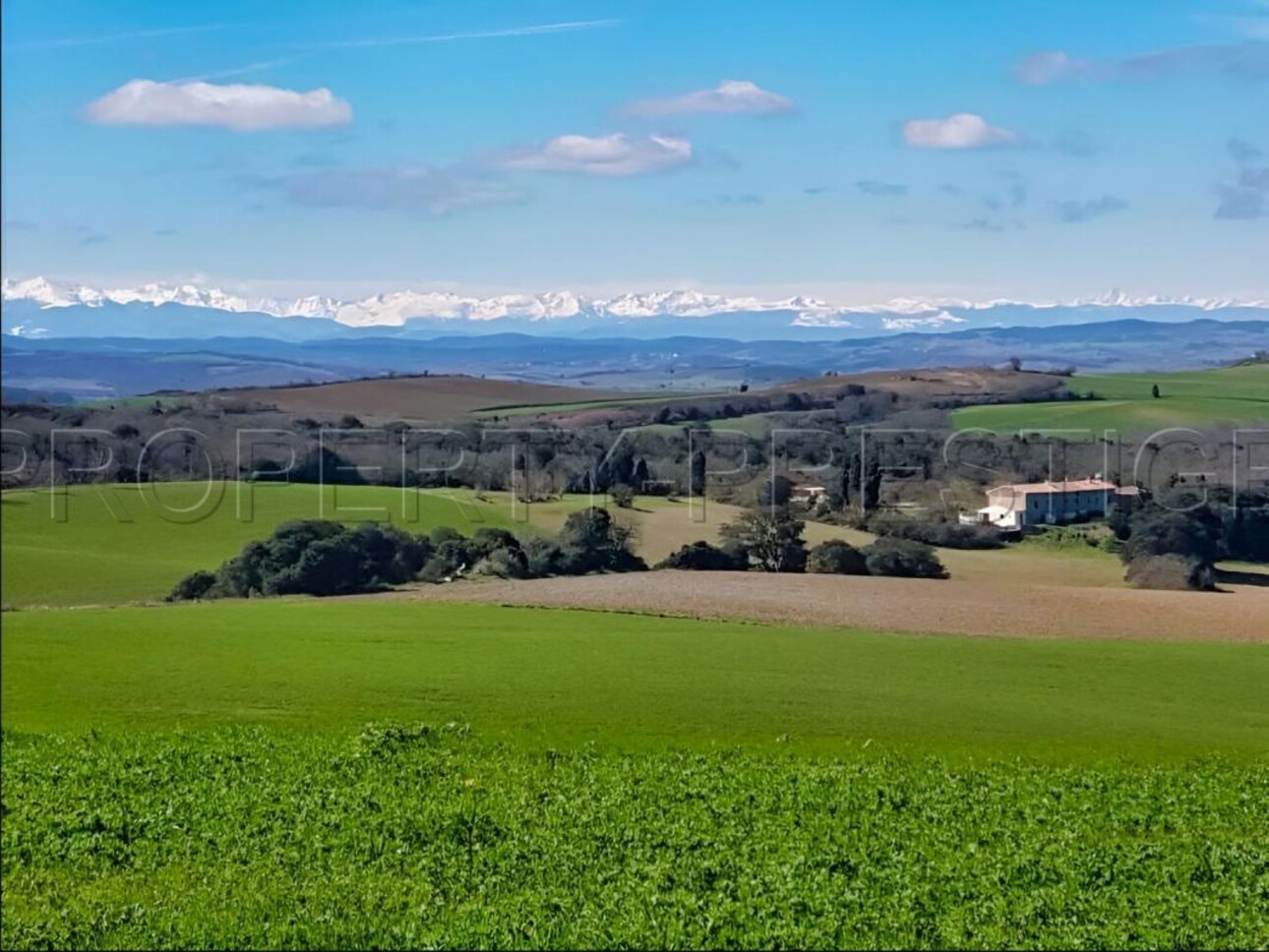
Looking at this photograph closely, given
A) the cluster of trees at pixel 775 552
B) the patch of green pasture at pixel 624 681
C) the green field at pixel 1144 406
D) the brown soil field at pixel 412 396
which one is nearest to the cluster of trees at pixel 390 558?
the patch of green pasture at pixel 624 681

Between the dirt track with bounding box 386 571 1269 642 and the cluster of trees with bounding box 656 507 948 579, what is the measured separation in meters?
0.17

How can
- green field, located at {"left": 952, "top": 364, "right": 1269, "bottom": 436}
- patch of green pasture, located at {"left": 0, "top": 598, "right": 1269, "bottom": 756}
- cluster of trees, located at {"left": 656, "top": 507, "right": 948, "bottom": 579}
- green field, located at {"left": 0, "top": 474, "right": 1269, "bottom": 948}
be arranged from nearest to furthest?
green field, located at {"left": 0, "top": 474, "right": 1269, "bottom": 948} < patch of green pasture, located at {"left": 0, "top": 598, "right": 1269, "bottom": 756} < green field, located at {"left": 952, "top": 364, "right": 1269, "bottom": 436} < cluster of trees, located at {"left": 656, "top": 507, "right": 948, "bottom": 579}

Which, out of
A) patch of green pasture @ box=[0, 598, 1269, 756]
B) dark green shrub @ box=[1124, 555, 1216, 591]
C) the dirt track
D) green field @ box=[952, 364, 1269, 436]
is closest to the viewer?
patch of green pasture @ box=[0, 598, 1269, 756]

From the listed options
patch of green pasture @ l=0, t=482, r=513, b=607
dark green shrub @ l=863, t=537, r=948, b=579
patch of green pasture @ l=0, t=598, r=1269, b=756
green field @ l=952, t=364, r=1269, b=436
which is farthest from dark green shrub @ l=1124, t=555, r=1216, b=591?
patch of green pasture @ l=0, t=482, r=513, b=607

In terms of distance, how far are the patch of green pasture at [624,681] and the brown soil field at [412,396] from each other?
4.28 meters

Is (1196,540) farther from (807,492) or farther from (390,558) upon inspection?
(390,558)

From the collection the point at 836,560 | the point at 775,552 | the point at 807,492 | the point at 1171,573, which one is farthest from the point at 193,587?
the point at 1171,573

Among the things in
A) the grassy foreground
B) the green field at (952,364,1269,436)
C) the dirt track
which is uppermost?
the green field at (952,364,1269,436)

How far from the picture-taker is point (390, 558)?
48.9ft

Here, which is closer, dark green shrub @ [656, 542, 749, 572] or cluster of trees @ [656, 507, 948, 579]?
cluster of trees @ [656, 507, 948, 579]

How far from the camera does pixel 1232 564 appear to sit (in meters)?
13.1

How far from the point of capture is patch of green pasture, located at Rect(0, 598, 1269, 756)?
40.5 feet

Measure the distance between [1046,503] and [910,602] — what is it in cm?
161

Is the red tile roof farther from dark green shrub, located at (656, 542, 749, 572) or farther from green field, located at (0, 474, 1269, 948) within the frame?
dark green shrub, located at (656, 542, 749, 572)
